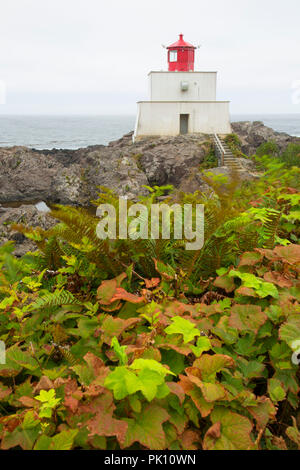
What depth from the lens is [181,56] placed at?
96.5ft

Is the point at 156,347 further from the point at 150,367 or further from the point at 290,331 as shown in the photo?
the point at 290,331

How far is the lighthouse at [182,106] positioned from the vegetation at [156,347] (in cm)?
2711

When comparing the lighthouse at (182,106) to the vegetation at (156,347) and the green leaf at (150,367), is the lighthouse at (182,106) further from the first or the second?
the green leaf at (150,367)

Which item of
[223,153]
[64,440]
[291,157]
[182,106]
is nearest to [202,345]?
[64,440]

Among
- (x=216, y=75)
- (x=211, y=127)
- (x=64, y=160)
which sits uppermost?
(x=216, y=75)

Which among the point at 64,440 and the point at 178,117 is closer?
the point at 64,440

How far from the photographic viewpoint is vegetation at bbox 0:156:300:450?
1.09 meters

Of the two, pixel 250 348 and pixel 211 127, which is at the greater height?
pixel 211 127

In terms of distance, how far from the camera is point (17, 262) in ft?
7.50

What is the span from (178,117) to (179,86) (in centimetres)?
286

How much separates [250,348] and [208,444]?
0.51 m
